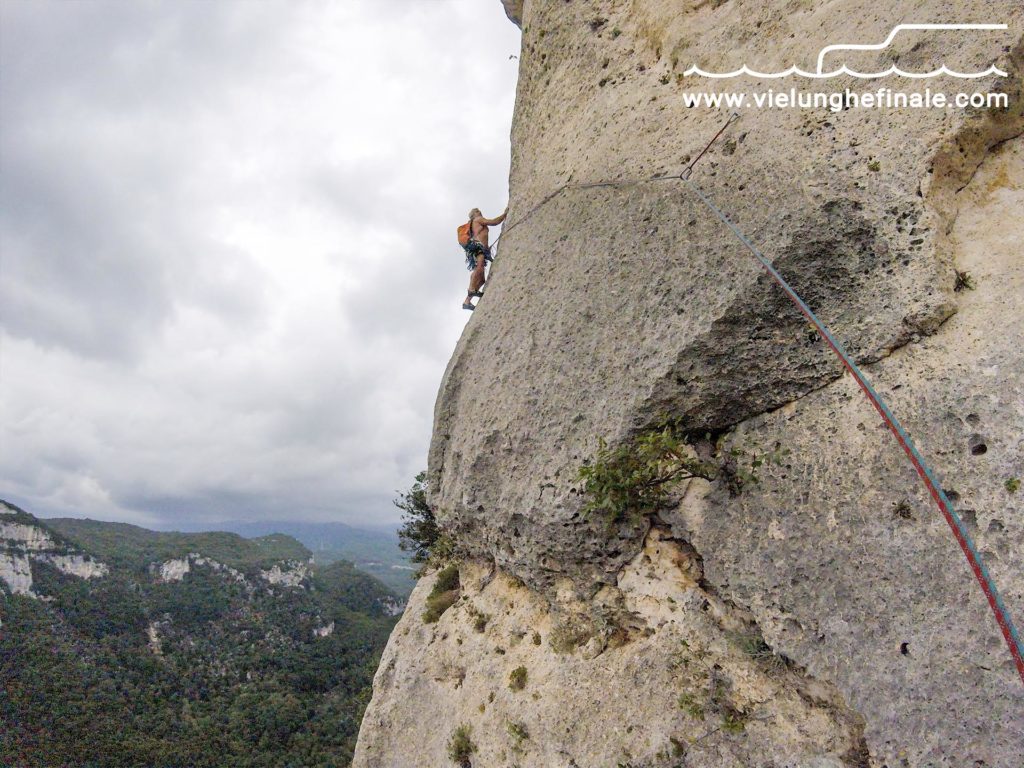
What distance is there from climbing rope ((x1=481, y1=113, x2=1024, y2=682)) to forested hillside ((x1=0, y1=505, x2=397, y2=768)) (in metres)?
75.4

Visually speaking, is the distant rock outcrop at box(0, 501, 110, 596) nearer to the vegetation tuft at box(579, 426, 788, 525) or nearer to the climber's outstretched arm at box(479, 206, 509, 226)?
the climber's outstretched arm at box(479, 206, 509, 226)

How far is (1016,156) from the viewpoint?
548 cm

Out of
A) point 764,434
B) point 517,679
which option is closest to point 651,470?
point 764,434

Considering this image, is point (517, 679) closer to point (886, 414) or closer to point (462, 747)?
point (462, 747)

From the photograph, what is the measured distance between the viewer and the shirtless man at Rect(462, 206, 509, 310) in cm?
1260

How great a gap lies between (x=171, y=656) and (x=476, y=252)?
10709cm

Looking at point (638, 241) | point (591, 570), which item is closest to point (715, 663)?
point (591, 570)

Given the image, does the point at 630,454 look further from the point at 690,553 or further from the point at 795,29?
the point at 795,29

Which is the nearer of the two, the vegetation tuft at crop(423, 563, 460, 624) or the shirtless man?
the vegetation tuft at crop(423, 563, 460, 624)

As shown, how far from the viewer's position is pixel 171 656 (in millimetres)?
91438

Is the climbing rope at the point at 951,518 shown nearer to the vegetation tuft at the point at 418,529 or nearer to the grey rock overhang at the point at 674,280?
the grey rock overhang at the point at 674,280

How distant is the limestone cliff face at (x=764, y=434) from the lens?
4.25 m

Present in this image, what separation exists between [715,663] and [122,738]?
3349 inches

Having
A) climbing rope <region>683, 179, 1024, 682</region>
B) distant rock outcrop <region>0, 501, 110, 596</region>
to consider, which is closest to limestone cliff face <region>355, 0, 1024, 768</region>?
climbing rope <region>683, 179, 1024, 682</region>
